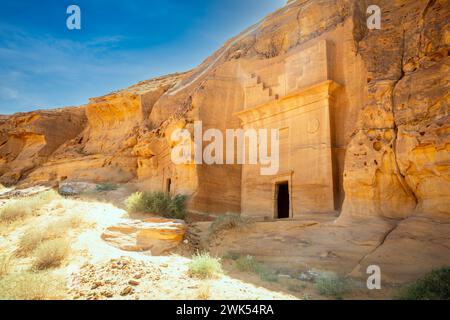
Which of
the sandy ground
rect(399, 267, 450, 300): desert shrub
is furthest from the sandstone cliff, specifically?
the sandy ground

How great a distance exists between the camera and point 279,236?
356 inches

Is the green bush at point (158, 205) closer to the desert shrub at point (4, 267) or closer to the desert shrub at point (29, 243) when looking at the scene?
the desert shrub at point (29, 243)

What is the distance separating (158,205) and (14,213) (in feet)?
14.5

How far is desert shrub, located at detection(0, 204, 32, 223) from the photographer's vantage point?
1001 cm

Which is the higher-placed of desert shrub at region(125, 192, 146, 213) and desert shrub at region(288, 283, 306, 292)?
desert shrub at region(125, 192, 146, 213)

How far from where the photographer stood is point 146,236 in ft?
28.4

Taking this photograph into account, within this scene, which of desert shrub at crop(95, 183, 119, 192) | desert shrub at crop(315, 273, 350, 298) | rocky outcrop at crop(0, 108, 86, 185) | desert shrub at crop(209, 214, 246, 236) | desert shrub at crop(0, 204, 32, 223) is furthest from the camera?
rocky outcrop at crop(0, 108, 86, 185)

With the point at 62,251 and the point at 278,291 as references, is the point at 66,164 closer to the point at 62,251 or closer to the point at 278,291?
the point at 62,251

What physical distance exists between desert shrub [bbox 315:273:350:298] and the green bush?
7.04 m

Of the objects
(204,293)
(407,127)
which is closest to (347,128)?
(407,127)

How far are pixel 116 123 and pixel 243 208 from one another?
16.0 meters

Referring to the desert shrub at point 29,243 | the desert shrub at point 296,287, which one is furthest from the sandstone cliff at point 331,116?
the desert shrub at point 29,243

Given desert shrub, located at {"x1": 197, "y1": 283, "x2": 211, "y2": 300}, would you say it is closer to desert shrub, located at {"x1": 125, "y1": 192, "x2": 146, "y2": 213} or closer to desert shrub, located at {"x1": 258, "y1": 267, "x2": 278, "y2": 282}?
desert shrub, located at {"x1": 258, "y1": 267, "x2": 278, "y2": 282}

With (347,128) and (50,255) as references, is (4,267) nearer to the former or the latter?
(50,255)
